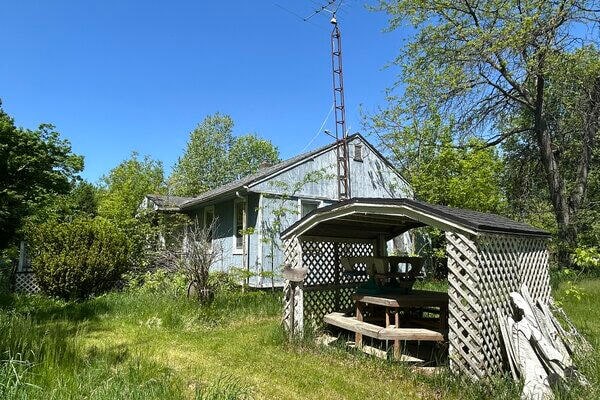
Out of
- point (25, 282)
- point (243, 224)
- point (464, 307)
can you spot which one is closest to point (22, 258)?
point (25, 282)

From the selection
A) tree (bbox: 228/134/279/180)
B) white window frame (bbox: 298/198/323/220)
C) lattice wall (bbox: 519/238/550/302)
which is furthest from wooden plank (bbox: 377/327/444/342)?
tree (bbox: 228/134/279/180)

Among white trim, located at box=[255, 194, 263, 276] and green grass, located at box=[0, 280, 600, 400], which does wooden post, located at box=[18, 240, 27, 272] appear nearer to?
green grass, located at box=[0, 280, 600, 400]

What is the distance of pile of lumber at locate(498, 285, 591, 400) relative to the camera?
14.8 feet

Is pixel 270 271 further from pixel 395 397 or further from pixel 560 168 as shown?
pixel 560 168

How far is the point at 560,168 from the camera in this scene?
1908 cm

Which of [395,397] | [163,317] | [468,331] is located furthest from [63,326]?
[468,331]

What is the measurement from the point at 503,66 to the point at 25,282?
709 inches

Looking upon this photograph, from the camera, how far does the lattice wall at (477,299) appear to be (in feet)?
16.5

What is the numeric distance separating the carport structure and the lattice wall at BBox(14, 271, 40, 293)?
10153mm

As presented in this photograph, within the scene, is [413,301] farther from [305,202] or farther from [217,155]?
[217,155]

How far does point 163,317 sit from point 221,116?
40.6 m

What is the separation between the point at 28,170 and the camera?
18.3 metres

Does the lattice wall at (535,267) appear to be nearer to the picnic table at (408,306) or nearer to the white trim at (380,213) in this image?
the picnic table at (408,306)

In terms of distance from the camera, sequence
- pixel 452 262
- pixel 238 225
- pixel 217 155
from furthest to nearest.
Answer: pixel 217 155 < pixel 238 225 < pixel 452 262
